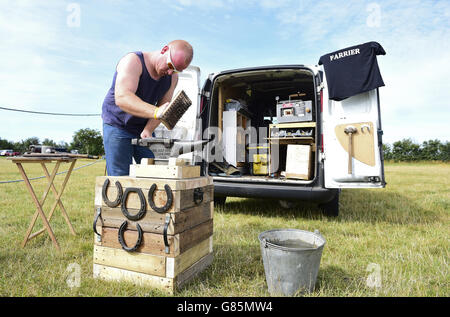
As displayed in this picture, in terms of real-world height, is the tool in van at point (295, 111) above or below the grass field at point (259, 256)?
above

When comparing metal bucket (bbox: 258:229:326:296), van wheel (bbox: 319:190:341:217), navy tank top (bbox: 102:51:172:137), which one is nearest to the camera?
metal bucket (bbox: 258:229:326:296)

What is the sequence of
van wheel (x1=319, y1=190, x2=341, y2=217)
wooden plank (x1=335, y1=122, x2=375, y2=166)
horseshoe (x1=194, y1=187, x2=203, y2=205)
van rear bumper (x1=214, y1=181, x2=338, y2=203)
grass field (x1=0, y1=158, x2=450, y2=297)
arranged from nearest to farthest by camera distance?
grass field (x1=0, y1=158, x2=450, y2=297)
horseshoe (x1=194, y1=187, x2=203, y2=205)
wooden plank (x1=335, y1=122, x2=375, y2=166)
van rear bumper (x1=214, y1=181, x2=338, y2=203)
van wheel (x1=319, y1=190, x2=341, y2=217)

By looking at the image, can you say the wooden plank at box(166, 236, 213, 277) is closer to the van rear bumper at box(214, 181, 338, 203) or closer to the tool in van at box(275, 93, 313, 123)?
the van rear bumper at box(214, 181, 338, 203)

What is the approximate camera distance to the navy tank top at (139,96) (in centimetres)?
203

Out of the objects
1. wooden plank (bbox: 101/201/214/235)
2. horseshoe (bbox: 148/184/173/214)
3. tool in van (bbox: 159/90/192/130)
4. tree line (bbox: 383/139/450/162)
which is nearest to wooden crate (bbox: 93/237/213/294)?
wooden plank (bbox: 101/201/214/235)

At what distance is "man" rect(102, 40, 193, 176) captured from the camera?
1791 mm

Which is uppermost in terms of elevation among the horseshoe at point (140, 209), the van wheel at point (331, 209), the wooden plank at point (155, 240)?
the horseshoe at point (140, 209)

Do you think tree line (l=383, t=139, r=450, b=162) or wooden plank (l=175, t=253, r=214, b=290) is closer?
wooden plank (l=175, t=253, r=214, b=290)

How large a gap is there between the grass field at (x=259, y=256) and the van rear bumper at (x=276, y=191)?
13.8 inches

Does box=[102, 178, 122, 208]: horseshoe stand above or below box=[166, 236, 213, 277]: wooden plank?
above

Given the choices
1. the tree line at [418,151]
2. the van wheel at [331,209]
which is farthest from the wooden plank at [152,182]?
the tree line at [418,151]

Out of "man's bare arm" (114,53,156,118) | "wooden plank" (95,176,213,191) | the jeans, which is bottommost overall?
"wooden plank" (95,176,213,191)

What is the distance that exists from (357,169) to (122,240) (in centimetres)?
256

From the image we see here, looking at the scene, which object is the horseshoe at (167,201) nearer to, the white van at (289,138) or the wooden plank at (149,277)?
the wooden plank at (149,277)
